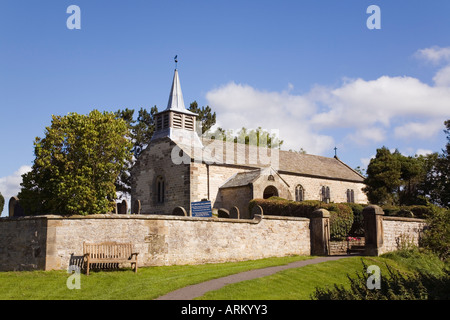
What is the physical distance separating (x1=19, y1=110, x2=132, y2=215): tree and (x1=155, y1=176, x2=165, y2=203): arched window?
53.2 feet

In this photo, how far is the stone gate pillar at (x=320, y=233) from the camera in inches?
871

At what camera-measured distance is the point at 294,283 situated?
14.1 meters

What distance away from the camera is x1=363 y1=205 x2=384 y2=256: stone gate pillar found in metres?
21.3

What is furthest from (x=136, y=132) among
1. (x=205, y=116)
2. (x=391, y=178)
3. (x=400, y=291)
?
(x=400, y=291)

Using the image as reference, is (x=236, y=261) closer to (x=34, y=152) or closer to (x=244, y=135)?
(x=34, y=152)

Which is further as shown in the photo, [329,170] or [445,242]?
[329,170]

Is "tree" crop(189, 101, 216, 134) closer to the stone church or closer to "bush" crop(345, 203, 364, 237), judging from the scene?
the stone church

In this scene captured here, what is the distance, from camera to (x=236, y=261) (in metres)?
19.5

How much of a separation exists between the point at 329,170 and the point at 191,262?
30.5 m

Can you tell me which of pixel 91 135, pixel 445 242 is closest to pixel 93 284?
pixel 91 135

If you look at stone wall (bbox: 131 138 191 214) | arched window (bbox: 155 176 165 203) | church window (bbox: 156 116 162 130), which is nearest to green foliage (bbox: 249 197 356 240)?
stone wall (bbox: 131 138 191 214)

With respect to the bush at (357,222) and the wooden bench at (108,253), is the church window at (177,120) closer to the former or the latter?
the bush at (357,222)

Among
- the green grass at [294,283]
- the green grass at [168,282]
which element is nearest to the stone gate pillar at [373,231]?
the green grass at [294,283]

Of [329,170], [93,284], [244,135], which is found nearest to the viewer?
[93,284]
